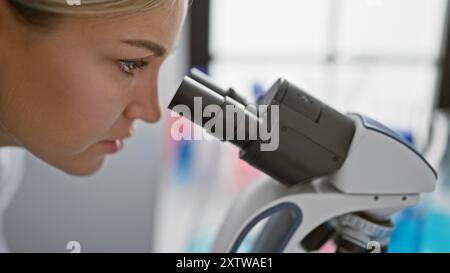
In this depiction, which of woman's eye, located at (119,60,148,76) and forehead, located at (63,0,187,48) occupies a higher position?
forehead, located at (63,0,187,48)

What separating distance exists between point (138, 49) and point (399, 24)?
46.4 inches

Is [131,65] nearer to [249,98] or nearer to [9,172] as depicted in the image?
[249,98]

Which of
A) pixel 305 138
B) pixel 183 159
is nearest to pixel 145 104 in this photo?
pixel 305 138

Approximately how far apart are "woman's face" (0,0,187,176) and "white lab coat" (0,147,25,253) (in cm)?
20

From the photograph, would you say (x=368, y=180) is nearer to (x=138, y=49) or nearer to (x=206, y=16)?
(x=138, y=49)

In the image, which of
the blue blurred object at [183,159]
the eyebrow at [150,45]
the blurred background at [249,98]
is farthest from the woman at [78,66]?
the blue blurred object at [183,159]

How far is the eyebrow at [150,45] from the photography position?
0.51 m

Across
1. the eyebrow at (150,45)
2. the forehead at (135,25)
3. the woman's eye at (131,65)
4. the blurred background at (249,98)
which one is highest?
the forehead at (135,25)

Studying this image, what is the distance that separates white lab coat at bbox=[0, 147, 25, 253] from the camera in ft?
2.54

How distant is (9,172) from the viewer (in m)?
0.79

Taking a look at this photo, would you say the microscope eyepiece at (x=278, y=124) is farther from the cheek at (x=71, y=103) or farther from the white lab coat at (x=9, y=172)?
the white lab coat at (x=9, y=172)

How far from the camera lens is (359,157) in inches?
21.8

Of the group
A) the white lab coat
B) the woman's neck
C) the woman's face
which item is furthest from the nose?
the white lab coat

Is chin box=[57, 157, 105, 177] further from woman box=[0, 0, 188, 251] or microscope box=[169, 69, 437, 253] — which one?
microscope box=[169, 69, 437, 253]
